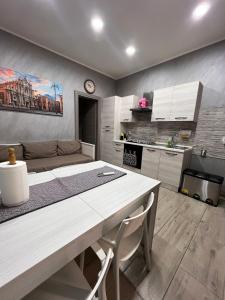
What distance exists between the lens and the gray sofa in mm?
2186

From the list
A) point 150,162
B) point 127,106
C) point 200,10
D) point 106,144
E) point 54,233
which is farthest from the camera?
point 106,144

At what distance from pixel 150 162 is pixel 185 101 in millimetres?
1324

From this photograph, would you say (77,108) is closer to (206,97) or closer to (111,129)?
(111,129)

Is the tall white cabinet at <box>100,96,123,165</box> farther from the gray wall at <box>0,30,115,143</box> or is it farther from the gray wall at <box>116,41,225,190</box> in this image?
the gray wall at <box>116,41,225,190</box>

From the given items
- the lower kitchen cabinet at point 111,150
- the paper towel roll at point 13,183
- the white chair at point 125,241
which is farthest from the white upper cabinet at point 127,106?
the paper towel roll at point 13,183

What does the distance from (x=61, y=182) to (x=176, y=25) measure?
2621 millimetres

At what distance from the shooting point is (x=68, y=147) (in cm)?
296

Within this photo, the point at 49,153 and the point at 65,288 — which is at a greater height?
the point at 49,153

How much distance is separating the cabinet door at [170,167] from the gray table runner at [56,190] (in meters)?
1.54

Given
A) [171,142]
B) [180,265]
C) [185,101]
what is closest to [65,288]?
[180,265]

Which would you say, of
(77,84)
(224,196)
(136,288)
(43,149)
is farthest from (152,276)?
(77,84)

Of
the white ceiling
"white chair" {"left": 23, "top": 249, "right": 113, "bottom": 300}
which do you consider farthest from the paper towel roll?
the white ceiling

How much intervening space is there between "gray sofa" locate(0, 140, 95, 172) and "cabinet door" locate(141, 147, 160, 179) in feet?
3.80

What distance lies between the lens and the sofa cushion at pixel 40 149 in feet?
8.05
